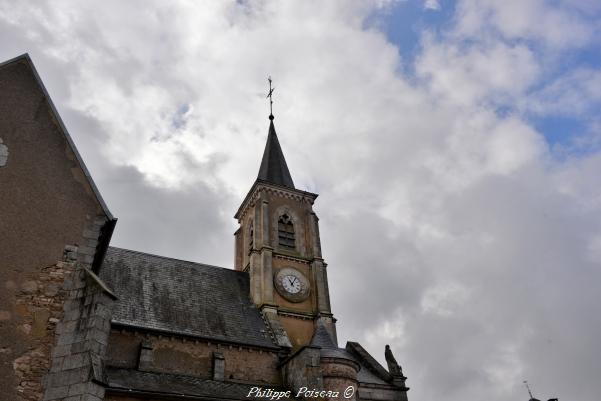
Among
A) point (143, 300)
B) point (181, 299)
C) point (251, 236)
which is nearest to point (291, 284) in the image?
point (251, 236)

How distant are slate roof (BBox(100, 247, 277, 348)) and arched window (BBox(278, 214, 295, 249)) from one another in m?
3.52

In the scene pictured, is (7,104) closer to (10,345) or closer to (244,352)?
(10,345)

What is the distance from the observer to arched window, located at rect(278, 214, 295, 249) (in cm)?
2994

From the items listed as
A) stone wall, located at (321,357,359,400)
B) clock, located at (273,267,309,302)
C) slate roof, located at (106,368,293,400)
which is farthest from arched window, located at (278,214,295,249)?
slate roof, located at (106,368,293,400)

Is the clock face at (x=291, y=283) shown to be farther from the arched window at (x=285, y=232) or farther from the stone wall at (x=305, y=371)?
the stone wall at (x=305, y=371)

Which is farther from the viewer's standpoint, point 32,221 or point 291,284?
point 291,284

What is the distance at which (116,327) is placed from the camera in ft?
66.0

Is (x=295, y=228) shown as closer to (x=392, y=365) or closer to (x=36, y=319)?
(x=392, y=365)

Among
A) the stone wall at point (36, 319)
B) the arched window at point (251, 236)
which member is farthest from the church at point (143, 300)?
the arched window at point (251, 236)

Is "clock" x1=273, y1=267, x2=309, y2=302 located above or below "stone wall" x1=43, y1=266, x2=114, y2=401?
above

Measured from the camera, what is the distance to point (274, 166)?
34656 millimetres

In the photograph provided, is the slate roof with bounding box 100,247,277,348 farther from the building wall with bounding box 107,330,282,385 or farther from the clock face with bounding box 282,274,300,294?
the clock face with bounding box 282,274,300,294

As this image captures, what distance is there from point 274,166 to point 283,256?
26.6 ft

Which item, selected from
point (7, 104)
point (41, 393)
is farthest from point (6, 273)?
point (7, 104)
